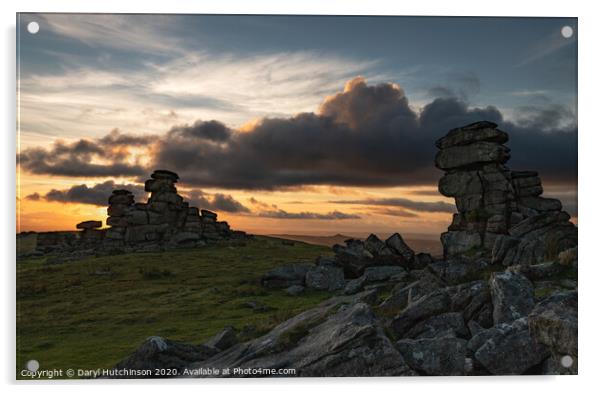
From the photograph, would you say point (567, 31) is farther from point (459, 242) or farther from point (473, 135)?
point (473, 135)

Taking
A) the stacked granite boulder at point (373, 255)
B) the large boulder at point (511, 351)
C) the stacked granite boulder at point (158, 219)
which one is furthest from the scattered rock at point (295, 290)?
the stacked granite boulder at point (158, 219)

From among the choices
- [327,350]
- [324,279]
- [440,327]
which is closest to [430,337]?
[440,327]

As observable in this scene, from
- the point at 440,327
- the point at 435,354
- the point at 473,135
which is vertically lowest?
the point at 435,354

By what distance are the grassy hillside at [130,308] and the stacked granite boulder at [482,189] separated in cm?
1624

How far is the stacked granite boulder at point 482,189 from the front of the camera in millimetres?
41125

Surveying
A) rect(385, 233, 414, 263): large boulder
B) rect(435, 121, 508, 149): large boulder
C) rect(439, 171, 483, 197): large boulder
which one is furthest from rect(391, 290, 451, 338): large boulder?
rect(439, 171, 483, 197): large boulder

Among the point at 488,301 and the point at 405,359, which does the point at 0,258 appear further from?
the point at 488,301

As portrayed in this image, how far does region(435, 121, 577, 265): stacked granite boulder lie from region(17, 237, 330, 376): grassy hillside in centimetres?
1624

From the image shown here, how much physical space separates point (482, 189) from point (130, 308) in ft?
102

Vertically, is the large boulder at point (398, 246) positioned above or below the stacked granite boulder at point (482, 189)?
below

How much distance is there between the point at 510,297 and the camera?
1367cm

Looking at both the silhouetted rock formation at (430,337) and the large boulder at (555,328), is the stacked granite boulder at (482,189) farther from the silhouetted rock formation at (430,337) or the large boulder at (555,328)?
the large boulder at (555,328)
